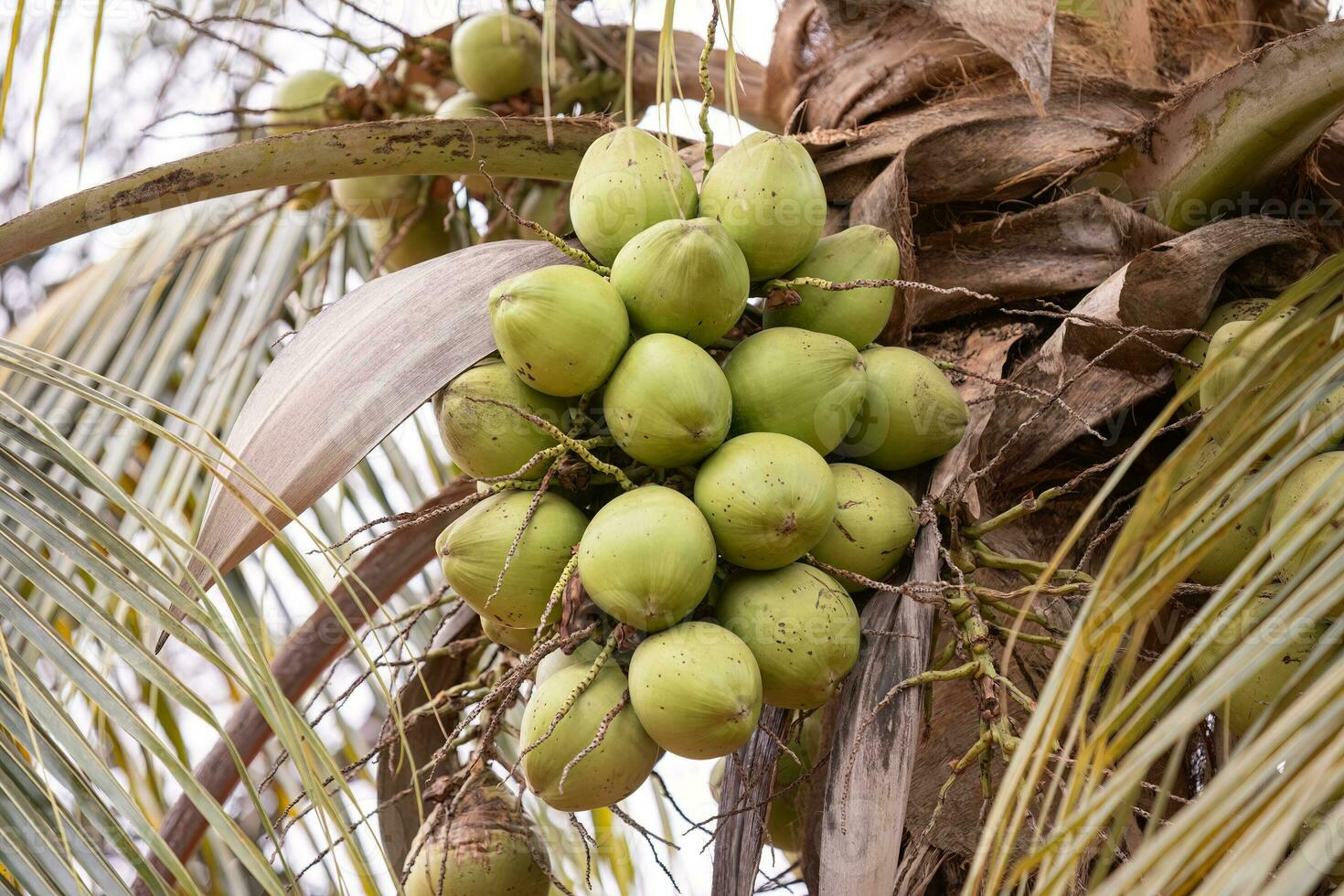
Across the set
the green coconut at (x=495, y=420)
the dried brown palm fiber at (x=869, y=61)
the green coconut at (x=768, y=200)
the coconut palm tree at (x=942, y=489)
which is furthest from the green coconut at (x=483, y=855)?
the dried brown palm fiber at (x=869, y=61)

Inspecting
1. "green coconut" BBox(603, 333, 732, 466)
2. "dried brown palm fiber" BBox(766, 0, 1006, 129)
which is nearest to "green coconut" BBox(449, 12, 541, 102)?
"dried brown palm fiber" BBox(766, 0, 1006, 129)

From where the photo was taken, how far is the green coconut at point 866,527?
41.8 inches

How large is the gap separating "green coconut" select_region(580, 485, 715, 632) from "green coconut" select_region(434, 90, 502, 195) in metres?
0.94

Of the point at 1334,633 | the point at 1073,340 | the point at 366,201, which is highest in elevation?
the point at 366,201

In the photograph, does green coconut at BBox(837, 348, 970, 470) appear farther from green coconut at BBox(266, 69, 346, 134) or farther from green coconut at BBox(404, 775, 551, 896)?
green coconut at BBox(266, 69, 346, 134)

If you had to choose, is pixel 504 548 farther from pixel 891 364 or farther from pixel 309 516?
pixel 309 516

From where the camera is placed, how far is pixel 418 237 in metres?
1.89

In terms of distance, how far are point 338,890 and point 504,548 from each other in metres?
0.35

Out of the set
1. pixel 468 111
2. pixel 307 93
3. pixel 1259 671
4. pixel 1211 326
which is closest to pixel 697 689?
pixel 1259 671

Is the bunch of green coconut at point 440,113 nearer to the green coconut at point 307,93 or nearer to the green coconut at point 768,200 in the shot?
Result: the green coconut at point 307,93

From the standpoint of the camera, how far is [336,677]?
2.01 meters

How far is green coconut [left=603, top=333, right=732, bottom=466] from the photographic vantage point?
0.97 meters

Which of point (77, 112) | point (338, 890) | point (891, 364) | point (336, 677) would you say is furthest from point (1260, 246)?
point (77, 112)

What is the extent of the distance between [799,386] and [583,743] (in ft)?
1.13
